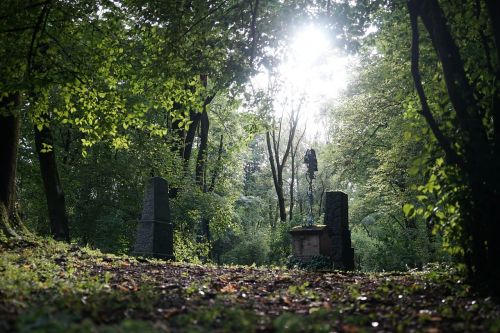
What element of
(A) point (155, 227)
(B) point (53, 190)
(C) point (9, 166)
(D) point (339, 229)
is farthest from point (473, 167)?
(B) point (53, 190)

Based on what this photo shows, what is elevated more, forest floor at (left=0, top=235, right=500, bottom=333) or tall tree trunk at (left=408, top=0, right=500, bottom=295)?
tall tree trunk at (left=408, top=0, right=500, bottom=295)

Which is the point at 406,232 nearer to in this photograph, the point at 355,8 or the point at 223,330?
the point at 355,8

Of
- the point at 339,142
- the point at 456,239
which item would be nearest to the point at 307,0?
the point at 456,239

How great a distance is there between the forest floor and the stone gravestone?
4.30 m

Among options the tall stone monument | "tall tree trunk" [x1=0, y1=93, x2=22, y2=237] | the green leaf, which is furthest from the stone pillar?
"tall tree trunk" [x1=0, y1=93, x2=22, y2=237]

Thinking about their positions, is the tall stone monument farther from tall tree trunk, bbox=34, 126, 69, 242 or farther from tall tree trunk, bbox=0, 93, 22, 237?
tall tree trunk, bbox=34, 126, 69, 242

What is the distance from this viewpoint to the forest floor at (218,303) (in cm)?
366

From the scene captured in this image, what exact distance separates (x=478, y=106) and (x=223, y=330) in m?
3.96

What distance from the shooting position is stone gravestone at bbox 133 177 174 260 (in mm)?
12273

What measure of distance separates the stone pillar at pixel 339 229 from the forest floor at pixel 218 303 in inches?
199

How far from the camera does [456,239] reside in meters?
5.88

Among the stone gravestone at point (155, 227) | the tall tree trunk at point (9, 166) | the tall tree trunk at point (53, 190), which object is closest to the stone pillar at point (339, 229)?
the stone gravestone at point (155, 227)

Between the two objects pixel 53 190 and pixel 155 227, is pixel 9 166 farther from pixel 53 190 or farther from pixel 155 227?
pixel 53 190

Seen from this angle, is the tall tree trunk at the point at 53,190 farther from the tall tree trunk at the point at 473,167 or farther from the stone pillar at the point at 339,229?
the tall tree trunk at the point at 473,167
